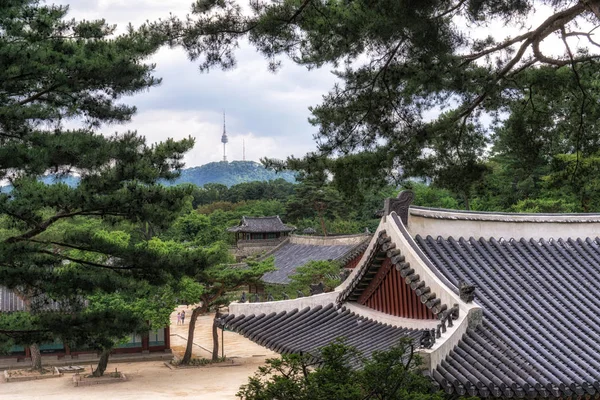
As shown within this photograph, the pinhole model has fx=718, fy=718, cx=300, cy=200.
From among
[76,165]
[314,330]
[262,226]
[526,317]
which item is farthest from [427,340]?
[262,226]

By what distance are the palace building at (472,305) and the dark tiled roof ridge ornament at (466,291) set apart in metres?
0.01

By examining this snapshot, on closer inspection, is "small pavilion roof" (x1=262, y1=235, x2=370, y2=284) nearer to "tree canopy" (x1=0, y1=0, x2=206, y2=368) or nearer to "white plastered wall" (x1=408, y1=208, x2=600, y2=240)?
"white plastered wall" (x1=408, y1=208, x2=600, y2=240)

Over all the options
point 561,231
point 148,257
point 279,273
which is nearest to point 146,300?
point 279,273

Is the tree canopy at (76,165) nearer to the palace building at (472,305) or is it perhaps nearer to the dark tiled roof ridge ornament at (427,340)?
the palace building at (472,305)

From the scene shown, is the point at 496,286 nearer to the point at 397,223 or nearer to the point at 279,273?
the point at 397,223

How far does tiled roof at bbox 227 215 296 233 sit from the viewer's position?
54.5 meters

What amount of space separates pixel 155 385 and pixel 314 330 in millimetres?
17463

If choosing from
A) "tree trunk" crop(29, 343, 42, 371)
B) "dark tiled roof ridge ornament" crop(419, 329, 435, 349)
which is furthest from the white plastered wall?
"tree trunk" crop(29, 343, 42, 371)

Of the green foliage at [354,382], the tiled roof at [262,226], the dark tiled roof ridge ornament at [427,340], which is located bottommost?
the green foliage at [354,382]

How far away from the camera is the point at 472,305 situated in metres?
8.20

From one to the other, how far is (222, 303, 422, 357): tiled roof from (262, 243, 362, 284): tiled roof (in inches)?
1008

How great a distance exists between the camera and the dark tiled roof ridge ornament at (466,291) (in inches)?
317

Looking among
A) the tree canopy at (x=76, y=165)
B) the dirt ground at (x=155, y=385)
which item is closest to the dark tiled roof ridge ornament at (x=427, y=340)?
the tree canopy at (x=76, y=165)

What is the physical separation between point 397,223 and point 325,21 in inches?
108
